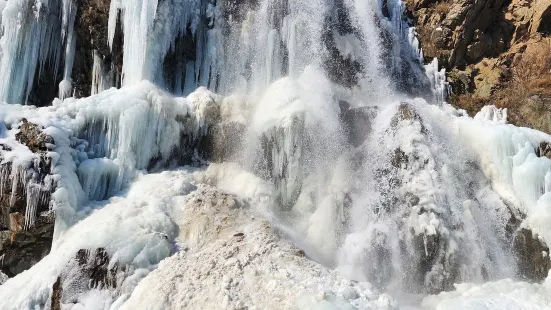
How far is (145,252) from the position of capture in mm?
7074

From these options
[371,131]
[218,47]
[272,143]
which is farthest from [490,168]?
[218,47]

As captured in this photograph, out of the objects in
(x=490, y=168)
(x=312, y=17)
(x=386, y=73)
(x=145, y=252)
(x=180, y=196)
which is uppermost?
(x=312, y=17)

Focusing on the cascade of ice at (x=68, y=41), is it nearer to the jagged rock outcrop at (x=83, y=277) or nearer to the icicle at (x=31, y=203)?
the icicle at (x=31, y=203)

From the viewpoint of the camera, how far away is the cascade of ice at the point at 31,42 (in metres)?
9.91

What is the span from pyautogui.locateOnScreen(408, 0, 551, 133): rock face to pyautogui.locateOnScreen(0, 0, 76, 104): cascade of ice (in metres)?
9.58

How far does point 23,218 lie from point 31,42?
4.47 metres

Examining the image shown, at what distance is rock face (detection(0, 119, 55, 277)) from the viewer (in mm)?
7613

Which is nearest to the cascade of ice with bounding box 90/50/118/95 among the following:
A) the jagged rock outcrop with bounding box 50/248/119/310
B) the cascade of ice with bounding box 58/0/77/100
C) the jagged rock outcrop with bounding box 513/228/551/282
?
the cascade of ice with bounding box 58/0/77/100

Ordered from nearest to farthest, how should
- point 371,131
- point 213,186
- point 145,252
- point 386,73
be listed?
point 145,252, point 213,186, point 371,131, point 386,73

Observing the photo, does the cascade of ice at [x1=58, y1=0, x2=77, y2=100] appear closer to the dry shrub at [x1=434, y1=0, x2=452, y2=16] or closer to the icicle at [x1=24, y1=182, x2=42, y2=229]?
the icicle at [x1=24, y1=182, x2=42, y2=229]

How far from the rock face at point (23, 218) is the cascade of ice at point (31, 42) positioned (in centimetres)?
316

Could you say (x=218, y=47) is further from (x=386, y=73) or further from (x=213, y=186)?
(x=386, y=73)

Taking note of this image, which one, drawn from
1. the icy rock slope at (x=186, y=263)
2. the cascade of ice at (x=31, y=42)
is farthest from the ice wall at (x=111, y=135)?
the cascade of ice at (x=31, y=42)

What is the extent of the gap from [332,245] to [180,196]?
9.79 ft
